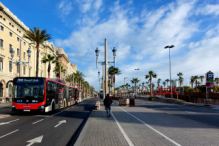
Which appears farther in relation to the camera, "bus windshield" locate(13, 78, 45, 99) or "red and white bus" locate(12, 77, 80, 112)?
"bus windshield" locate(13, 78, 45, 99)

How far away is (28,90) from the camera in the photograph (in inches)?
654

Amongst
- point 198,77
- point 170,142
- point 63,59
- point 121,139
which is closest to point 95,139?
point 121,139

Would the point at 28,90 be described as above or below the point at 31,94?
above

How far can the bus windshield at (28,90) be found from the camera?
16497mm

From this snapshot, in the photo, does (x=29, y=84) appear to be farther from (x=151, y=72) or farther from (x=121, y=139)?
(x=151, y=72)

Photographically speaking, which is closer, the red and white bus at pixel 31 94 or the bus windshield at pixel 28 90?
the red and white bus at pixel 31 94

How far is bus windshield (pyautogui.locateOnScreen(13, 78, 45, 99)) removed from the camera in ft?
54.1

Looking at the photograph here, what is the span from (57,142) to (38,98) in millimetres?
9463

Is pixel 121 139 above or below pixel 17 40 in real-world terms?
below

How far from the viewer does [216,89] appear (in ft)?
314

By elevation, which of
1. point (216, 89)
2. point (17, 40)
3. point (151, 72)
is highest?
point (17, 40)

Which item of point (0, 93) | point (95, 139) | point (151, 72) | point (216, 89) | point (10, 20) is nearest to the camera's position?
point (95, 139)

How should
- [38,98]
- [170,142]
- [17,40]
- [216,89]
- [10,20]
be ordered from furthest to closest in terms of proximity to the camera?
[216,89] < [17,40] < [10,20] < [38,98] < [170,142]

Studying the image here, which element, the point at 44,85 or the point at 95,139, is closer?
the point at 95,139
